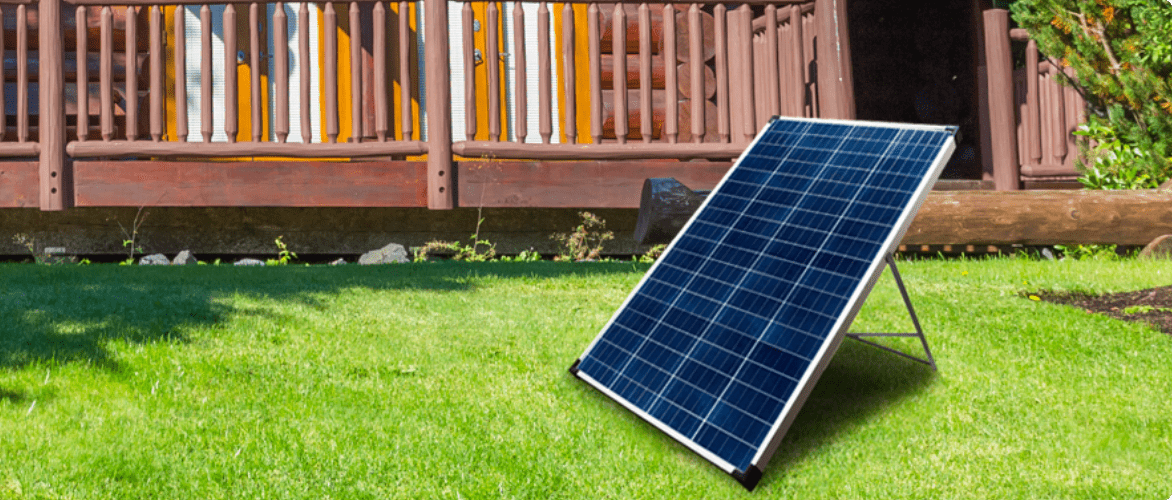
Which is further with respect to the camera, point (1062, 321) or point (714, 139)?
point (714, 139)

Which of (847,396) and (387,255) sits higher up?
(387,255)

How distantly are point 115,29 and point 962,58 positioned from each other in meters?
10.5

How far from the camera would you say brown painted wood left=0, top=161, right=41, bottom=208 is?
8.02m

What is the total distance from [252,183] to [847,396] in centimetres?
592

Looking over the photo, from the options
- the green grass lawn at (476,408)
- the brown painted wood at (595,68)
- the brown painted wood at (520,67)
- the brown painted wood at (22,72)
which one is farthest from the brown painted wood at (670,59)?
the brown painted wood at (22,72)

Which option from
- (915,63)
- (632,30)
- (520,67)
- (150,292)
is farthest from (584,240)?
(915,63)

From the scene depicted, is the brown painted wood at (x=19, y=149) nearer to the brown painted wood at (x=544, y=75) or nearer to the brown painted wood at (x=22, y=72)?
the brown painted wood at (x=22, y=72)

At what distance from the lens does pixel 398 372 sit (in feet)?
13.4

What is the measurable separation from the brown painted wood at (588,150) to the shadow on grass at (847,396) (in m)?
3.71


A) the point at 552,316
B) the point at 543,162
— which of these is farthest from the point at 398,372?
the point at 543,162

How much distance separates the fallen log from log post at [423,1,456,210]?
5.64 ft

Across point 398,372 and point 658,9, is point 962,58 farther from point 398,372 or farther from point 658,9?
point 398,372

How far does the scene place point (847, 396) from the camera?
12.5 feet

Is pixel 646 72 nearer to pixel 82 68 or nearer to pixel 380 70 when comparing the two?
pixel 380 70
